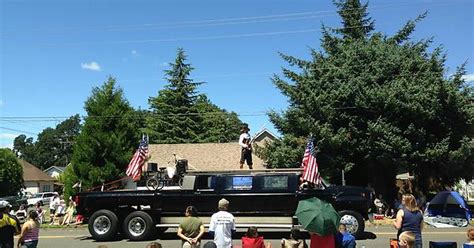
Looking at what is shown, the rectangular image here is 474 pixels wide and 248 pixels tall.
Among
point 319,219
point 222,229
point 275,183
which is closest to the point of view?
point 319,219

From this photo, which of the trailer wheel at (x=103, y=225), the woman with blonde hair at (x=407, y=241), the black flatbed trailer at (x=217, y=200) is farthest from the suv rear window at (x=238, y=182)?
the woman with blonde hair at (x=407, y=241)

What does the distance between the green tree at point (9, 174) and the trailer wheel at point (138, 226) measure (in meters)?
46.6

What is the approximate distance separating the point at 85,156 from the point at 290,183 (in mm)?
15775

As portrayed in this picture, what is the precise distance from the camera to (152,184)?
53.7 ft

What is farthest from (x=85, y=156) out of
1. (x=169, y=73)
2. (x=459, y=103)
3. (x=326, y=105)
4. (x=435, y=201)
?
(x=169, y=73)

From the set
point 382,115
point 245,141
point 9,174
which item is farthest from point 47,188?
point 245,141

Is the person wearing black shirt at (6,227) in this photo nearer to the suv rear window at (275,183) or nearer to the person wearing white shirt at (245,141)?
the suv rear window at (275,183)

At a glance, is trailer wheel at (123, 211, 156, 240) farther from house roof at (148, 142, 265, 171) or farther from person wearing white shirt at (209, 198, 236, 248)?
house roof at (148, 142, 265, 171)

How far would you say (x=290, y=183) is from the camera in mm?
15281

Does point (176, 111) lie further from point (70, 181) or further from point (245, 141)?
point (245, 141)

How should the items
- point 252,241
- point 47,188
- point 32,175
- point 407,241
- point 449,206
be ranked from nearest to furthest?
point 407,241, point 252,241, point 449,206, point 32,175, point 47,188

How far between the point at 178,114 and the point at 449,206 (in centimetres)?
4302

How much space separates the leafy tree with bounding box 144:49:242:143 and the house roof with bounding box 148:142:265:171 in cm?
1785

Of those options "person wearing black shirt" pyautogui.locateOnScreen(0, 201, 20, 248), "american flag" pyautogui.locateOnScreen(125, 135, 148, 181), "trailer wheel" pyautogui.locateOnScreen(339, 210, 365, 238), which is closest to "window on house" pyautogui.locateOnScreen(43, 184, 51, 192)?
"american flag" pyautogui.locateOnScreen(125, 135, 148, 181)
